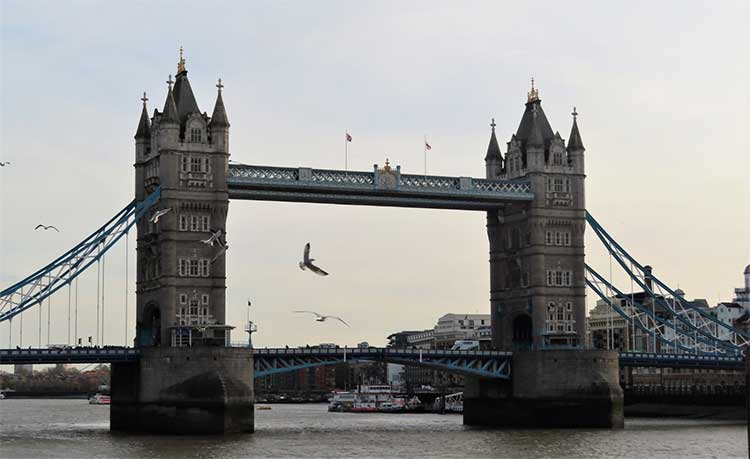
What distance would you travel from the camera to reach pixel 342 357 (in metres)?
110

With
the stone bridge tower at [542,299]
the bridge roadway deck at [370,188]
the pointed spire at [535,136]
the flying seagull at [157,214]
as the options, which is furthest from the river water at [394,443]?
the pointed spire at [535,136]

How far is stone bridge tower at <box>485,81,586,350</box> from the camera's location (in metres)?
120

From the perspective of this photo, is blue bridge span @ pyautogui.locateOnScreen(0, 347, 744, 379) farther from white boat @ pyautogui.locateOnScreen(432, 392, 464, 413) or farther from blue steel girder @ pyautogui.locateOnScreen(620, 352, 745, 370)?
white boat @ pyautogui.locateOnScreen(432, 392, 464, 413)

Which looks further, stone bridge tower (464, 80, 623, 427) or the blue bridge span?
stone bridge tower (464, 80, 623, 427)

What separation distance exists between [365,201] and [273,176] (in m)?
8.55

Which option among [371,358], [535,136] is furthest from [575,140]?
[371,358]

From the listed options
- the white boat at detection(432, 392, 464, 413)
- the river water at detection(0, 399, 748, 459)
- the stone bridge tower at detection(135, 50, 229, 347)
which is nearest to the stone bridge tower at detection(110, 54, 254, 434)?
the stone bridge tower at detection(135, 50, 229, 347)

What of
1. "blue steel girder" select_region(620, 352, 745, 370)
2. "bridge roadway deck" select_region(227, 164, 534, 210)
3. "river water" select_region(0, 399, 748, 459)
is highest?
"bridge roadway deck" select_region(227, 164, 534, 210)

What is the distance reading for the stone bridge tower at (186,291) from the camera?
337ft

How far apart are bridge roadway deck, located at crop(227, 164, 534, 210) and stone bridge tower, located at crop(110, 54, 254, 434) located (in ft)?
10.2

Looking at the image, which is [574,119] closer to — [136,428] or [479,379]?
[479,379]

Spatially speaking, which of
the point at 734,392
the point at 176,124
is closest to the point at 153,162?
the point at 176,124

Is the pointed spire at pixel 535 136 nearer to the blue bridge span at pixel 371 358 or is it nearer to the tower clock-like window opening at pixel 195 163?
the blue bridge span at pixel 371 358

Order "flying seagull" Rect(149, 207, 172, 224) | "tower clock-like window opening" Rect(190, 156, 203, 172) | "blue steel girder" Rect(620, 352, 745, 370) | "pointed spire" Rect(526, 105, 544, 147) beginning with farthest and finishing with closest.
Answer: "blue steel girder" Rect(620, 352, 745, 370) < "pointed spire" Rect(526, 105, 544, 147) < "tower clock-like window opening" Rect(190, 156, 203, 172) < "flying seagull" Rect(149, 207, 172, 224)
